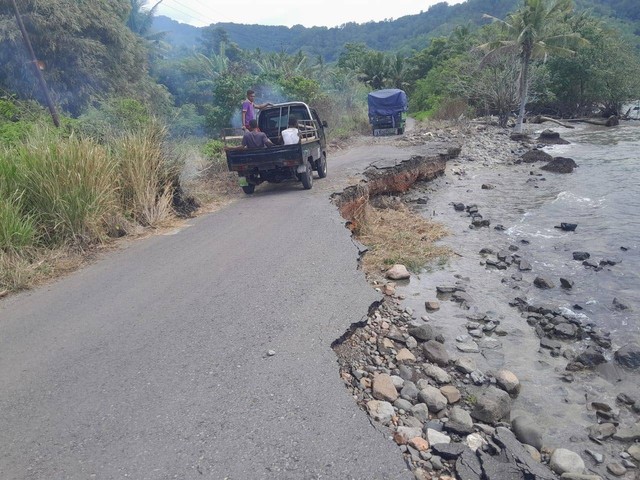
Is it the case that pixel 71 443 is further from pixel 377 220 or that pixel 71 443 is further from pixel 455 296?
pixel 377 220

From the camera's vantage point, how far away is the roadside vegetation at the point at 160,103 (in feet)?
21.0

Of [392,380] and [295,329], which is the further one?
[295,329]

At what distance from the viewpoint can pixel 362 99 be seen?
36.1m

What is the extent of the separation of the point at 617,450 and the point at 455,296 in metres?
→ 3.01

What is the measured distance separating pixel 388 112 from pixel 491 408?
82.2 ft

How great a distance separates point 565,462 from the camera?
2.90 metres

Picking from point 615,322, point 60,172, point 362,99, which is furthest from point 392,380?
point 362,99

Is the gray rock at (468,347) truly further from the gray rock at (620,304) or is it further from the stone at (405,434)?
the gray rock at (620,304)

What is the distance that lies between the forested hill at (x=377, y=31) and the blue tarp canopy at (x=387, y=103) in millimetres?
69584

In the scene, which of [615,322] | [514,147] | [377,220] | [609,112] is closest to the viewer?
[615,322]

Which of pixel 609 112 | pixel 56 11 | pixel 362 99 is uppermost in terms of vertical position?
pixel 56 11

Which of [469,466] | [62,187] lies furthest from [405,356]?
[62,187]

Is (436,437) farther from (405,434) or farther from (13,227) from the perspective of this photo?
(13,227)

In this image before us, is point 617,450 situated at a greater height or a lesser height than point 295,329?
lesser
